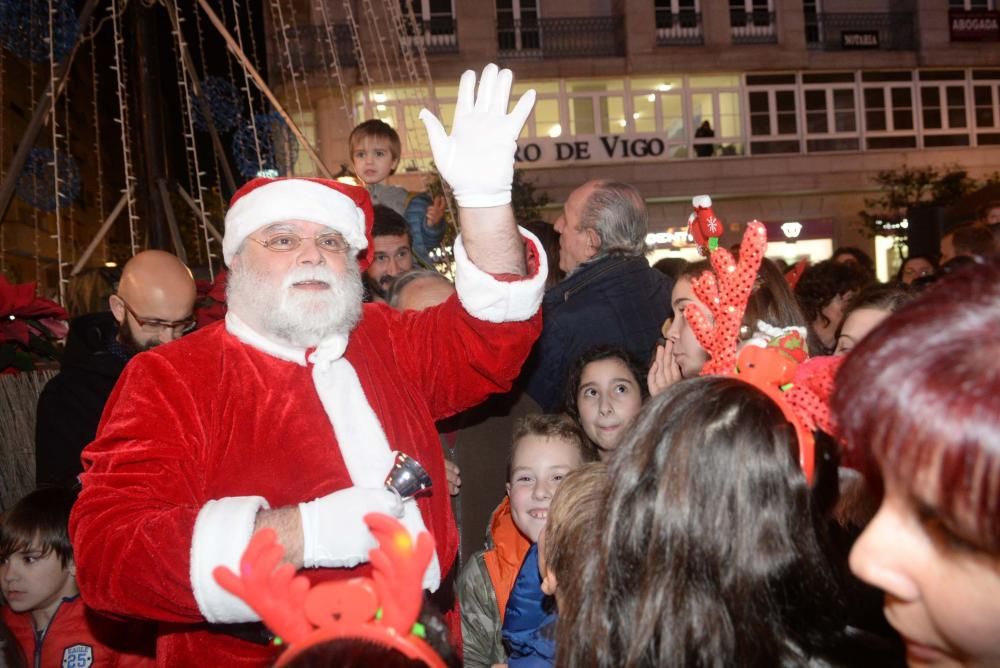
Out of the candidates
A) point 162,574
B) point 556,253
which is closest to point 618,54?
point 556,253

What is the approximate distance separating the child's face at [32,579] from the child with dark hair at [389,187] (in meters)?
2.51

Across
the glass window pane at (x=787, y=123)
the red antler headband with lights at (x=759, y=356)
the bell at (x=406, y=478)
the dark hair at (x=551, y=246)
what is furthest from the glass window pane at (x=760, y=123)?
the bell at (x=406, y=478)

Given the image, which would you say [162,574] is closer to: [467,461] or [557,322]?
[467,461]

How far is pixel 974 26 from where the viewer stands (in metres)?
20.0

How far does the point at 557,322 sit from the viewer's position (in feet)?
10.7

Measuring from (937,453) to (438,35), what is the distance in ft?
61.0

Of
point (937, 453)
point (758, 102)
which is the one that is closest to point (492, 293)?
point (937, 453)

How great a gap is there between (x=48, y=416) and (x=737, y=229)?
655 inches

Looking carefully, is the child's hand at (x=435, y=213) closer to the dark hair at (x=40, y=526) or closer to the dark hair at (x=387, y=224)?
the dark hair at (x=387, y=224)

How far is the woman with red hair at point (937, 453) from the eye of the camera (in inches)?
30.3

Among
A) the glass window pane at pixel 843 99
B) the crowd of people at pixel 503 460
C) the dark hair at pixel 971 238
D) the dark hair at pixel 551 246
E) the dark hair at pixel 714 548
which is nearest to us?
the crowd of people at pixel 503 460

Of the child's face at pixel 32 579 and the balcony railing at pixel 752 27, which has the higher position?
the balcony railing at pixel 752 27

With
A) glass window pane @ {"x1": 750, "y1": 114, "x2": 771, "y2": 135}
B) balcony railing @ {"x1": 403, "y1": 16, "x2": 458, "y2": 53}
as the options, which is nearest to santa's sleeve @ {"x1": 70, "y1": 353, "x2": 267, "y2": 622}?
balcony railing @ {"x1": 403, "y1": 16, "x2": 458, "y2": 53}

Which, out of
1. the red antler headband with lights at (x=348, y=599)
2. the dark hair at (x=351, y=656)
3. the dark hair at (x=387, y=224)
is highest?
the dark hair at (x=387, y=224)
